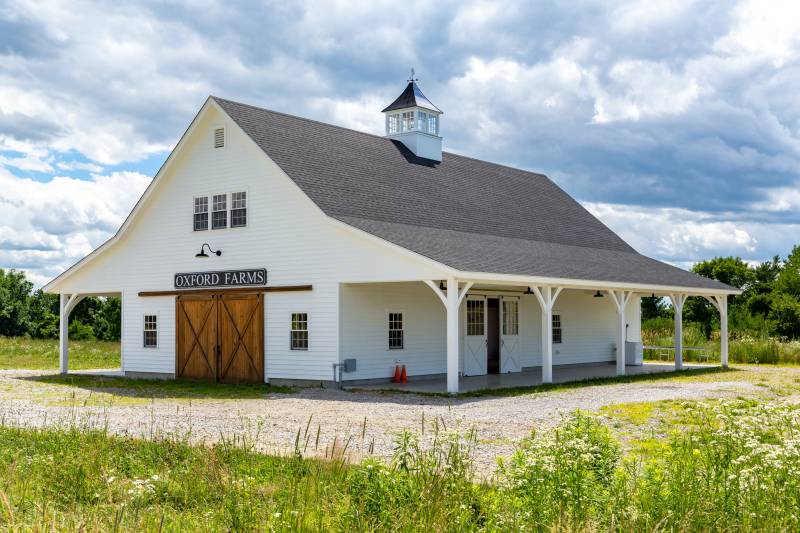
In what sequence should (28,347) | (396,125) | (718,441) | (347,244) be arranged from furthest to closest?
(28,347) → (396,125) → (347,244) → (718,441)

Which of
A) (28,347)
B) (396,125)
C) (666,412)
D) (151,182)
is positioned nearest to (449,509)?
(666,412)

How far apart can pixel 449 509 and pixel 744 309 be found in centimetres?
4054

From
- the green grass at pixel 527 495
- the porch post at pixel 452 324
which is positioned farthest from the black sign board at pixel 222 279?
the green grass at pixel 527 495

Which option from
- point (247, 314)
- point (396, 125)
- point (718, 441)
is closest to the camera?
point (718, 441)

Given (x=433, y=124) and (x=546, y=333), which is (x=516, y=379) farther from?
(x=433, y=124)

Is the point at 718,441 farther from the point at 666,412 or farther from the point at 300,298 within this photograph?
the point at 300,298

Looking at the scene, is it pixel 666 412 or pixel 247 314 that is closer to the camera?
pixel 666 412

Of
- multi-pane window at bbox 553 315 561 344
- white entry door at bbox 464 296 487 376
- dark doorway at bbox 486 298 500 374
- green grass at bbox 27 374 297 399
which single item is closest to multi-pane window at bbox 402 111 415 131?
dark doorway at bbox 486 298 500 374

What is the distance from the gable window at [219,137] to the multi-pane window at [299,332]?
5.30 metres

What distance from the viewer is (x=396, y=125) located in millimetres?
30203

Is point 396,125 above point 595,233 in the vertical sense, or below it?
above

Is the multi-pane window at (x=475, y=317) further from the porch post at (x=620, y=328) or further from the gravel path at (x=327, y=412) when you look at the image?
the gravel path at (x=327, y=412)

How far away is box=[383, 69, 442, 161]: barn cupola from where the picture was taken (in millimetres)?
29594

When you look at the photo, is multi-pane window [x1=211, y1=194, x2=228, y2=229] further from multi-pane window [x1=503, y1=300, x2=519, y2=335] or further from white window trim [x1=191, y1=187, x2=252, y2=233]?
multi-pane window [x1=503, y1=300, x2=519, y2=335]
